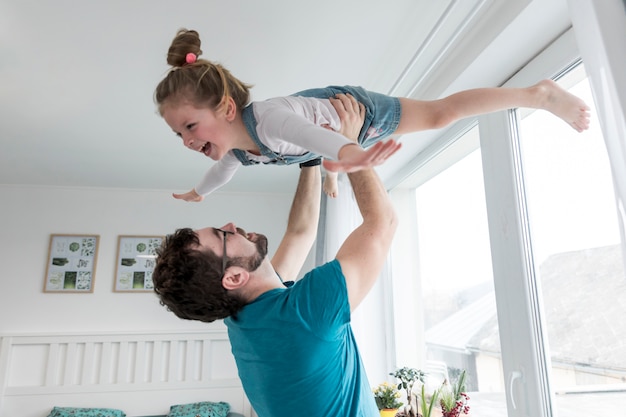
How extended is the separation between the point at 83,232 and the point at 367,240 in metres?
3.77

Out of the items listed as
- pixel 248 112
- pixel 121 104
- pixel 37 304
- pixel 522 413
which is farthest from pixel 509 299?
pixel 37 304

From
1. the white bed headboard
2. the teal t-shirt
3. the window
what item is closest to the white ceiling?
the window

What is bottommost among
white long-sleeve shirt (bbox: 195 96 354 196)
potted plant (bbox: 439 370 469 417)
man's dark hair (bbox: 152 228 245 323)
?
potted plant (bbox: 439 370 469 417)

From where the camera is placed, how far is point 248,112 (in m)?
1.24

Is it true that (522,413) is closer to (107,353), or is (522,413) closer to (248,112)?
(248,112)

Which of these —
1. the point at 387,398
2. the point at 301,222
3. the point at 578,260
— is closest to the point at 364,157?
the point at 301,222

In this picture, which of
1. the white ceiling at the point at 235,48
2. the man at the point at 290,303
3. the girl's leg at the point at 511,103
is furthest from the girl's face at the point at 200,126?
the white ceiling at the point at 235,48

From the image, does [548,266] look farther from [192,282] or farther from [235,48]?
[235,48]

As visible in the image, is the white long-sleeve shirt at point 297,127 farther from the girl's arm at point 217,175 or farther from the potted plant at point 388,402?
the potted plant at point 388,402

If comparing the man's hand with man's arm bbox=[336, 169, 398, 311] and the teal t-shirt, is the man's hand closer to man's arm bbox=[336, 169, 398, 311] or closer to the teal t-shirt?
man's arm bbox=[336, 169, 398, 311]

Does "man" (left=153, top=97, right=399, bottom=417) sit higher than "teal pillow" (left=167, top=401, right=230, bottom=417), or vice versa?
"man" (left=153, top=97, right=399, bottom=417)

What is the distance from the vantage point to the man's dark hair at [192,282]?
1181mm

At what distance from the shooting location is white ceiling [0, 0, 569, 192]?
1749 mm

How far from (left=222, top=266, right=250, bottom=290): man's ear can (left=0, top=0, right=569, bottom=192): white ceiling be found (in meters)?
1.11
